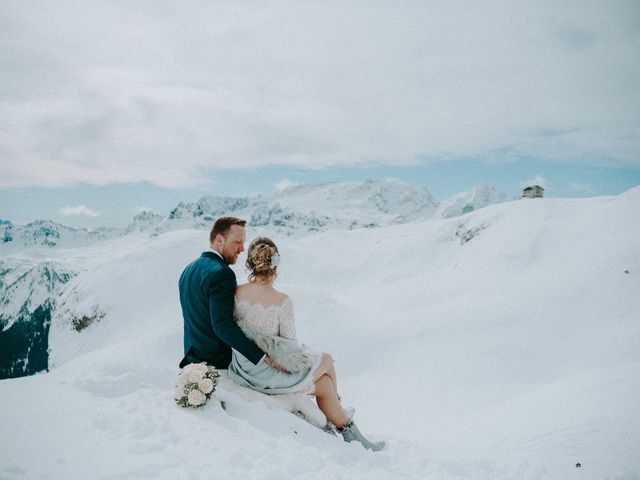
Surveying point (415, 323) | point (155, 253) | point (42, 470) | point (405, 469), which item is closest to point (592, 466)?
point (405, 469)

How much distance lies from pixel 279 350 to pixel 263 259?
4.96 feet

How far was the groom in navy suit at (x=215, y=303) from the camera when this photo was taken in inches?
243

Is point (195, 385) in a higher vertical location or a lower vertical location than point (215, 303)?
lower

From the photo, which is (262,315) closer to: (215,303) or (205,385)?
(215,303)

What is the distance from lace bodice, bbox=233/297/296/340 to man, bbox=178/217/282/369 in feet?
0.78

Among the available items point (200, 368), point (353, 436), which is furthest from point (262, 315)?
point (353, 436)

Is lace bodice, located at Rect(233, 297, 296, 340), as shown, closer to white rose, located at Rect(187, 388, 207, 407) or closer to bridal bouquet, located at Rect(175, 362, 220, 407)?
bridal bouquet, located at Rect(175, 362, 220, 407)

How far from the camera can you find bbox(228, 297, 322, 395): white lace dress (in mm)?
6465

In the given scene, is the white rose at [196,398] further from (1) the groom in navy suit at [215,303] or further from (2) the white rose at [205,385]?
(1) the groom in navy suit at [215,303]

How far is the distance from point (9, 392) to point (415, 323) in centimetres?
1636

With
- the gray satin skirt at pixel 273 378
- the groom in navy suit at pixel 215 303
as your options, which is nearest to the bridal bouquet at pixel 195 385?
the groom in navy suit at pixel 215 303

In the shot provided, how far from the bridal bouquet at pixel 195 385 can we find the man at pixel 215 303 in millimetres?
546

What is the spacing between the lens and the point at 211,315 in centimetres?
618

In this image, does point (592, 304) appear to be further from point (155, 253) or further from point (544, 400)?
point (155, 253)
